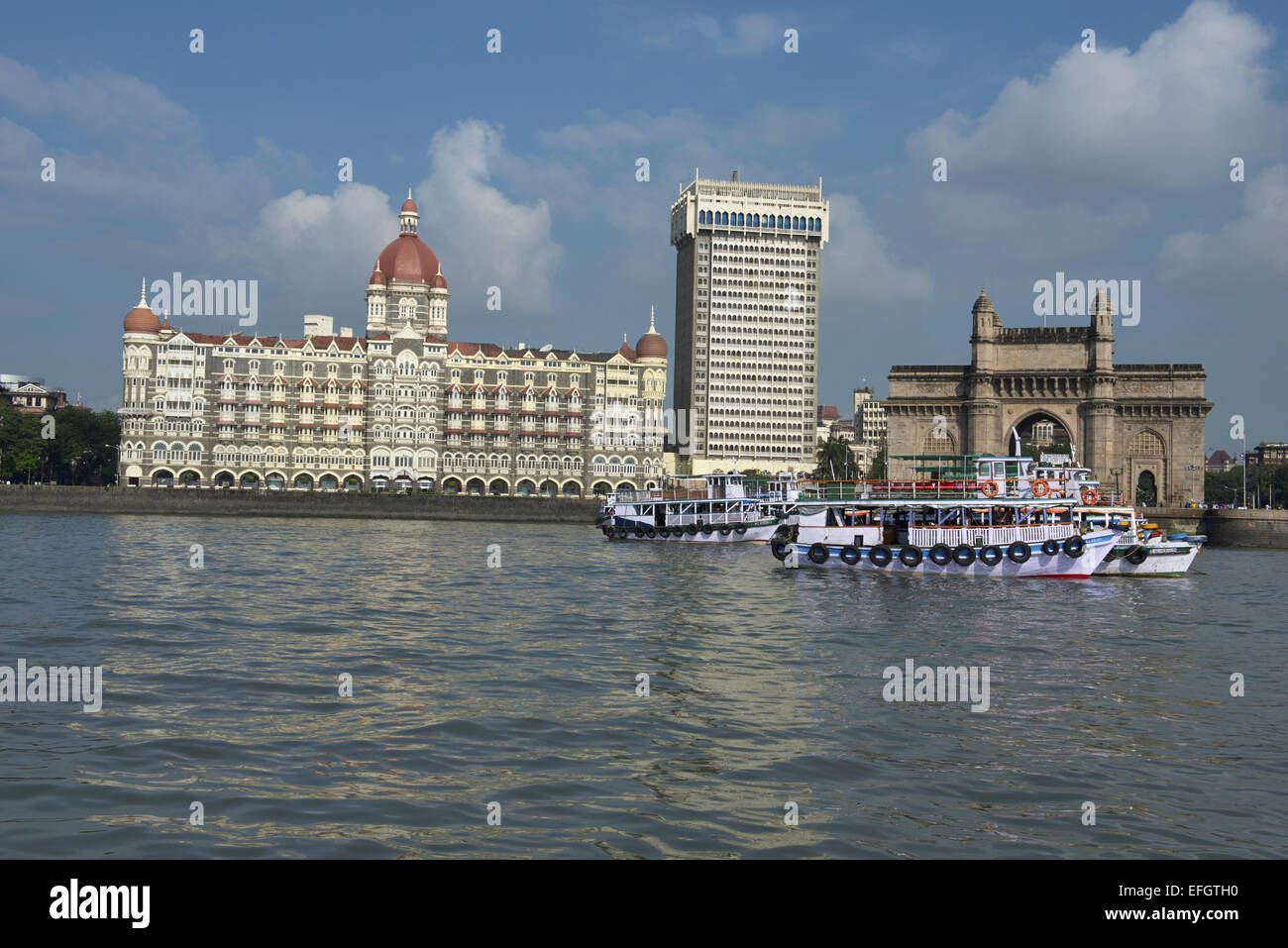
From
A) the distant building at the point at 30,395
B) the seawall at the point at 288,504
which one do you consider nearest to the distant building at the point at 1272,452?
the seawall at the point at 288,504

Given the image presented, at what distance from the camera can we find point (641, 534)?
234 ft

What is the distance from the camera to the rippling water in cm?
1054

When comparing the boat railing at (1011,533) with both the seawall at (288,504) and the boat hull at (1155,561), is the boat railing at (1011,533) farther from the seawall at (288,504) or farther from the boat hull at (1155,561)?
the seawall at (288,504)

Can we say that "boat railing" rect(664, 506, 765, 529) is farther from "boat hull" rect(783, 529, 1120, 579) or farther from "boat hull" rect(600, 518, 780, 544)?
"boat hull" rect(783, 529, 1120, 579)

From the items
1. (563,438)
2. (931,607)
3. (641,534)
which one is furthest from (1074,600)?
(563,438)

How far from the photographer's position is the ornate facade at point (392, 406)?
10938 centimetres

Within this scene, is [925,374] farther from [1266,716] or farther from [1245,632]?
[1266,716]

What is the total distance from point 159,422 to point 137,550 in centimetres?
6807

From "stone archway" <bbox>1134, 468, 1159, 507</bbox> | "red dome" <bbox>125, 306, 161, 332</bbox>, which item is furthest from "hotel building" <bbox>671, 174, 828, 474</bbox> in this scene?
"red dome" <bbox>125, 306, 161, 332</bbox>

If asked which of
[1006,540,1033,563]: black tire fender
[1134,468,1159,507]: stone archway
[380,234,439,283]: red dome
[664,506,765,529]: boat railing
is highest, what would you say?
[380,234,439,283]: red dome

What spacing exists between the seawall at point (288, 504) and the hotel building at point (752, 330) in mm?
63307

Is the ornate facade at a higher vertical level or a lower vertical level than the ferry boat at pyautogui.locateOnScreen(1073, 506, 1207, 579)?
higher

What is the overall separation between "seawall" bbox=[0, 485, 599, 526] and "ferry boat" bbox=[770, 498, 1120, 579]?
2103 inches

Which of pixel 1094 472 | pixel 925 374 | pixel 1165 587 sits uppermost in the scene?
pixel 925 374
